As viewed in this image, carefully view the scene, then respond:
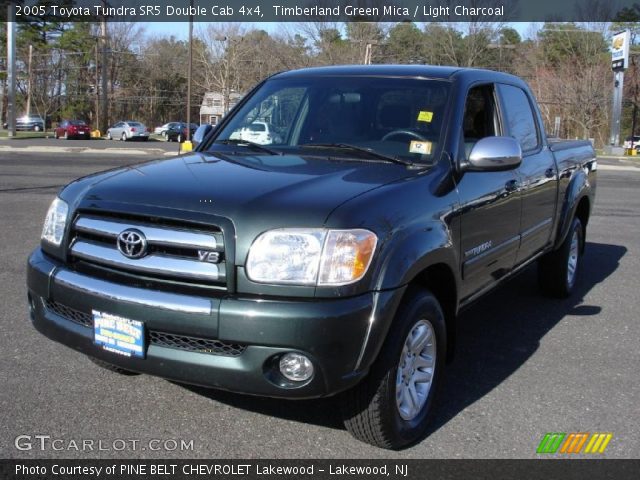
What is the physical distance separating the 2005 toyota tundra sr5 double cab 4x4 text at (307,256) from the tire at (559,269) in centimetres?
190

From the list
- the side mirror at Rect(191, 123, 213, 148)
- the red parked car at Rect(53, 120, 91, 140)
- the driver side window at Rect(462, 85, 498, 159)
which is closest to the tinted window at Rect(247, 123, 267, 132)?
the side mirror at Rect(191, 123, 213, 148)

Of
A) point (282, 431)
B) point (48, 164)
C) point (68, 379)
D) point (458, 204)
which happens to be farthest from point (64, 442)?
point (48, 164)

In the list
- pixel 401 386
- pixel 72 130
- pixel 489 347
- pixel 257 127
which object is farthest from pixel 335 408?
pixel 72 130

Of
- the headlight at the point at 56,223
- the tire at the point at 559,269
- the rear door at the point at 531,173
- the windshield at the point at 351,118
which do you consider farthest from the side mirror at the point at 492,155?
the tire at the point at 559,269

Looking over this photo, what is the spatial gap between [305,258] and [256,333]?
1.18 feet

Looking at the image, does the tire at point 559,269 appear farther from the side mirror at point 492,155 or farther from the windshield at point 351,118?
the windshield at point 351,118

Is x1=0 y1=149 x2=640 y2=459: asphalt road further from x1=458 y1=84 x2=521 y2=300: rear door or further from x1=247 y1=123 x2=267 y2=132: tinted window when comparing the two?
x1=247 y1=123 x2=267 y2=132: tinted window

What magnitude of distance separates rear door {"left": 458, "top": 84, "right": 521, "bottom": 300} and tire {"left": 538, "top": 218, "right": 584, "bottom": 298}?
152cm

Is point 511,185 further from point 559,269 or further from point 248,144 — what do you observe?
point 559,269

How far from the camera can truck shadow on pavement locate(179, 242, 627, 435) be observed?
139 inches

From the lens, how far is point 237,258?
8.91 feet

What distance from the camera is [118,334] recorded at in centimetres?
288

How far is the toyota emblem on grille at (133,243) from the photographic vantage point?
2.86 metres

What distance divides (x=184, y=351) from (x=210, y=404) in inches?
34.5
